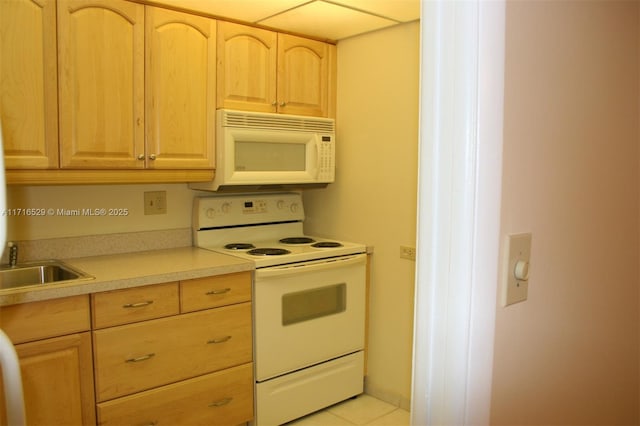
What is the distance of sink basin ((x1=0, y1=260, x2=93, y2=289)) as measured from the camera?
2266 mm

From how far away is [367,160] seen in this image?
302 centimetres

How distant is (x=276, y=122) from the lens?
9.26 feet

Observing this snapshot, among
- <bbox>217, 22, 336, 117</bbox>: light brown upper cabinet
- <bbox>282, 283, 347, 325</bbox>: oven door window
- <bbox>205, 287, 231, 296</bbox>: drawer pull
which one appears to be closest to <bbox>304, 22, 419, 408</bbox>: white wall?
<bbox>217, 22, 336, 117</bbox>: light brown upper cabinet

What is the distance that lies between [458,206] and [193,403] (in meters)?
1.85

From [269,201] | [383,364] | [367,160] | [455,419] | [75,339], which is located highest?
[367,160]

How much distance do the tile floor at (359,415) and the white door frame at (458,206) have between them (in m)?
1.91

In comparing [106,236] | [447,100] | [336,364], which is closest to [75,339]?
[106,236]

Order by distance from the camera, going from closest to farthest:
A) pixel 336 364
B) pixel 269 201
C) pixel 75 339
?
pixel 75 339, pixel 336 364, pixel 269 201

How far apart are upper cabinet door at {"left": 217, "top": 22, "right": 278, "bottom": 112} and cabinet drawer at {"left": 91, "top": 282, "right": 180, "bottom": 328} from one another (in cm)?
99

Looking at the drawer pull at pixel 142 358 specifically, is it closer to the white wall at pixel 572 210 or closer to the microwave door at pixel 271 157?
the microwave door at pixel 271 157

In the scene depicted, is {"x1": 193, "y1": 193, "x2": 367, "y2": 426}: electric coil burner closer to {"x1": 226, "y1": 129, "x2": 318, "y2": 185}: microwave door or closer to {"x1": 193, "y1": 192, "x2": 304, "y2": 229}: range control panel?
{"x1": 193, "y1": 192, "x2": 304, "y2": 229}: range control panel

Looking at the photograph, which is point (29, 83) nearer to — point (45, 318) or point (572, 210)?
point (45, 318)

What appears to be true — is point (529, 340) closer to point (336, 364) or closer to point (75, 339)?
point (75, 339)

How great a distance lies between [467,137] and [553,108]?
0.28 meters
